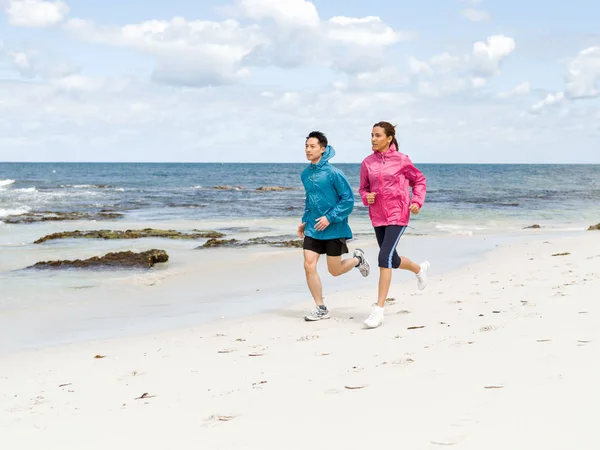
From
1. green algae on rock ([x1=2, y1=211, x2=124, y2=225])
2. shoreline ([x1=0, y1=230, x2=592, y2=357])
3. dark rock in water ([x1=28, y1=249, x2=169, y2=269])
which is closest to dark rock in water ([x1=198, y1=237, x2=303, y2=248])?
shoreline ([x1=0, y1=230, x2=592, y2=357])

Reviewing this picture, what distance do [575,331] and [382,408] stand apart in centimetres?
207

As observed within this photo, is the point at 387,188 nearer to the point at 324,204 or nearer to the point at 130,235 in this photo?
the point at 324,204

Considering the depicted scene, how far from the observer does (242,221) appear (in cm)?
2270

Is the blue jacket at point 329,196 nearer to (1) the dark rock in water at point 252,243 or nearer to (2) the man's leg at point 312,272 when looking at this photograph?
(2) the man's leg at point 312,272

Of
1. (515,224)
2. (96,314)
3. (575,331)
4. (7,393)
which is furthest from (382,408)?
(515,224)

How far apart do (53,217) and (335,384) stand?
67.3 ft

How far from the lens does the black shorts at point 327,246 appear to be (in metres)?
6.27

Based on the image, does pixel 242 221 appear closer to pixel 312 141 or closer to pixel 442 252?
pixel 442 252

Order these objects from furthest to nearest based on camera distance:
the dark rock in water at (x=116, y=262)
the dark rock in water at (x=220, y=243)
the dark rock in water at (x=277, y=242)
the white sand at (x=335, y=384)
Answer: the dark rock in water at (x=220, y=243) < the dark rock in water at (x=277, y=242) < the dark rock in water at (x=116, y=262) < the white sand at (x=335, y=384)

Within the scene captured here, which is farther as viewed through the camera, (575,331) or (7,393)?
(575,331)

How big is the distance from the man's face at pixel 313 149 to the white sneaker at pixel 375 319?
155 centimetres

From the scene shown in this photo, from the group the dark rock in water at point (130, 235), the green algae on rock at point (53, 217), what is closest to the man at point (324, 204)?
the dark rock in water at point (130, 235)

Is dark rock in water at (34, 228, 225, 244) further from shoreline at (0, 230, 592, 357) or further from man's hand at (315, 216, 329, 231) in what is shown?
man's hand at (315, 216, 329, 231)

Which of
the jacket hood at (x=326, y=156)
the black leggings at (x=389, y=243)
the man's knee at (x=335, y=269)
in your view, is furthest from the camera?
the man's knee at (x=335, y=269)
